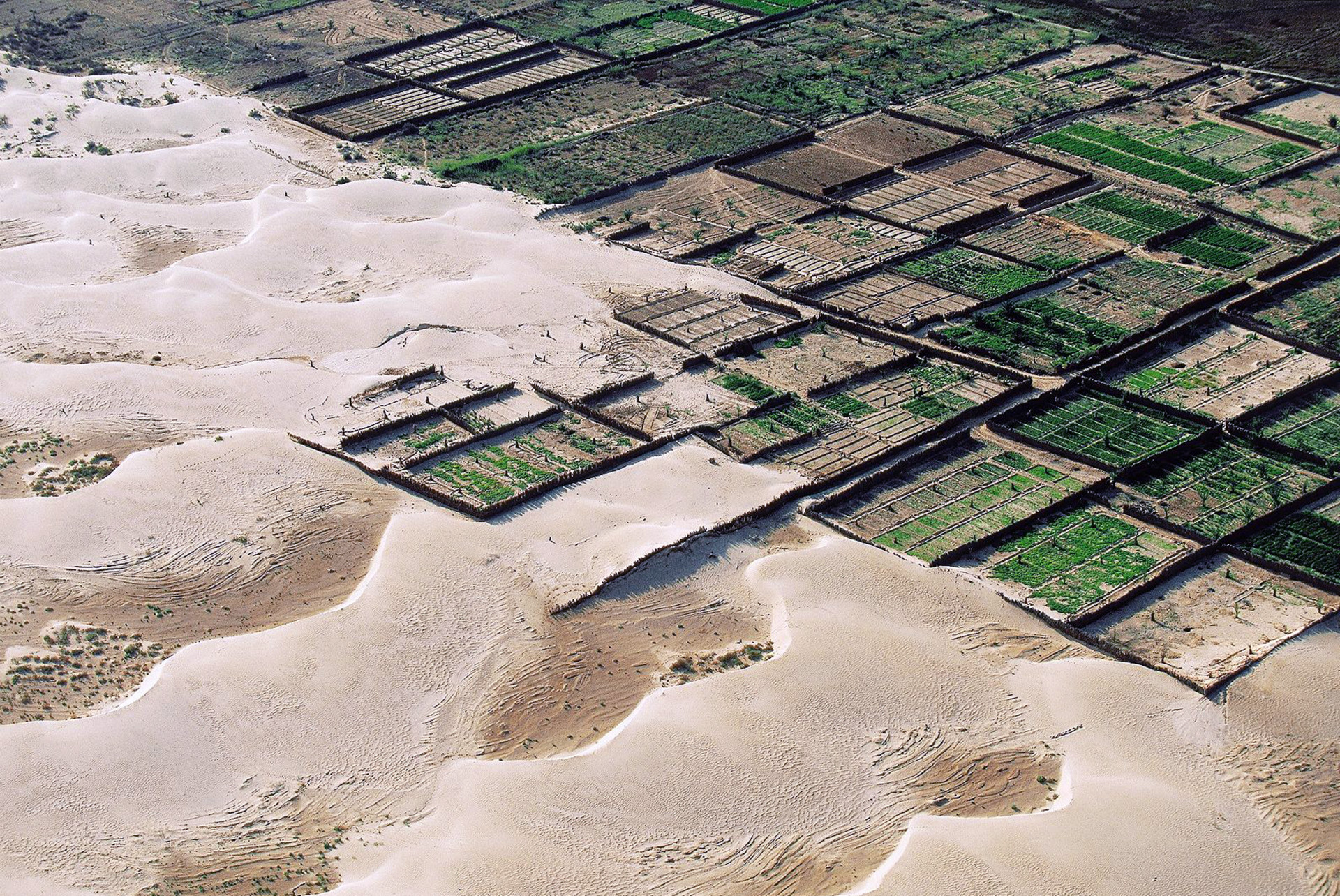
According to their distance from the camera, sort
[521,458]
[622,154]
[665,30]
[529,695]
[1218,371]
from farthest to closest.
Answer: [665,30] < [622,154] < [1218,371] < [521,458] < [529,695]

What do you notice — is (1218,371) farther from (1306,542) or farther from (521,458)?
(521,458)

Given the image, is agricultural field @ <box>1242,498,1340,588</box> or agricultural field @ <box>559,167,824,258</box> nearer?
agricultural field @ <box>1242,498,1340,588</box>

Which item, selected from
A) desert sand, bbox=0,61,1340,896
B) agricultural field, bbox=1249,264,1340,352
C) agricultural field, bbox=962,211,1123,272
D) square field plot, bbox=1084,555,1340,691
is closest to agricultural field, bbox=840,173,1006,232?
agricultural field, bbox=962,211,1123,272

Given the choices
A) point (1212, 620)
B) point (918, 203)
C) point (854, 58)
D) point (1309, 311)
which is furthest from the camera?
point (854, 58)

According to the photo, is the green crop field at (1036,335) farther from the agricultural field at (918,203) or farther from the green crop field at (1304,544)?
the green crop field at (1304,544)

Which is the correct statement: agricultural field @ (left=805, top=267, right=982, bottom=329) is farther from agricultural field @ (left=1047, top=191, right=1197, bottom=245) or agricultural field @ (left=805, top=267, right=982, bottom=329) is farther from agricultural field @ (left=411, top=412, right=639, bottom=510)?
agricultural field @ (left=411, top=412, right=639, bottom=510)

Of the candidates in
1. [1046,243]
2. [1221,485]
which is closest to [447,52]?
[1046,243]

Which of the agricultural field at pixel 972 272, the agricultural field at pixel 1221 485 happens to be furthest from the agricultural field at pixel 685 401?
the agricultural field at pixel 1221 485
